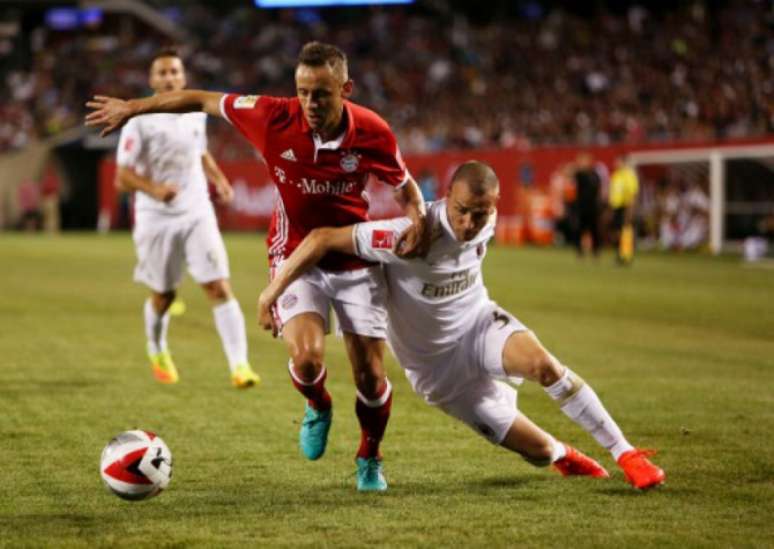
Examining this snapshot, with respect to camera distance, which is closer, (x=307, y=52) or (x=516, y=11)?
(x=307, y=52)

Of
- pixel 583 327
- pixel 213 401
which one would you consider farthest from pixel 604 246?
pixel 213 401

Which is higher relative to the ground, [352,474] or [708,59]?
[708,59]

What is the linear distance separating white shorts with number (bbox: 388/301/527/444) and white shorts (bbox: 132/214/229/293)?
387 centimetres

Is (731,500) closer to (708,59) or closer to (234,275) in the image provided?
(234,275)

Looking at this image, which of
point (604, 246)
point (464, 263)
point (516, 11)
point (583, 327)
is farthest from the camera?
point (516, 11)

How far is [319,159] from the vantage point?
20.7ft

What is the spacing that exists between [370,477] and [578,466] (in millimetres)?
1062

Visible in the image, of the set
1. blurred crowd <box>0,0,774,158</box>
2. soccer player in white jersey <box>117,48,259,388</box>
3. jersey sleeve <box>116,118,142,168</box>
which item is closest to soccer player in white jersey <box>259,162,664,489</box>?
soccer player in white jersey <box>117,48,259,388</box>

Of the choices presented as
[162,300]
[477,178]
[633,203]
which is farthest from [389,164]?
[633,203]

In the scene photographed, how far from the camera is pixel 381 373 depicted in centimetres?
632

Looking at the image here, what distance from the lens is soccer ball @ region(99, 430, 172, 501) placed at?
18.5ft

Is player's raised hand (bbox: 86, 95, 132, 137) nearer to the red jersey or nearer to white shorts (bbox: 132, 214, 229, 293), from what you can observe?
the red jersey

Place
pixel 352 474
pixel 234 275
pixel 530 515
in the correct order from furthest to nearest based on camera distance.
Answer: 1. pixel 234 275
2. pixel 352 474
3. pixel 530 515

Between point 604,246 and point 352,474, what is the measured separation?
85.8 feet
